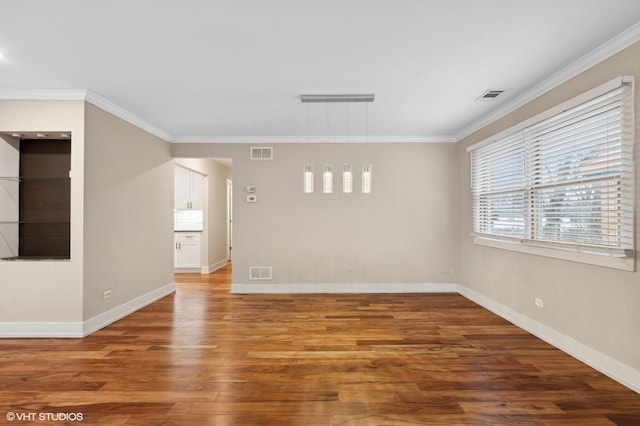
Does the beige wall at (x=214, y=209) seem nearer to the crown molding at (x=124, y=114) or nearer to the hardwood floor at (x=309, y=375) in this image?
the crown molding at (x=124, y=114)

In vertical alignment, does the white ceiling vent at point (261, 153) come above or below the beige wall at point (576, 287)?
above

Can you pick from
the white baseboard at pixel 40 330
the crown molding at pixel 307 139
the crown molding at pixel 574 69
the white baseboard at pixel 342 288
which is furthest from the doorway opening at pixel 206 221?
the crown molding at pixel 574 69

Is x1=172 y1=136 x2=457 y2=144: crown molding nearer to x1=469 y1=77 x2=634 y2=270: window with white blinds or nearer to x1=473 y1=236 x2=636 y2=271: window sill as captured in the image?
x1=469 y1=77 x2=634 y2=270: window with white blinds

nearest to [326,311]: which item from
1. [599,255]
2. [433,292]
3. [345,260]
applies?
[345,260]

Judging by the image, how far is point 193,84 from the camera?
10.9 feet

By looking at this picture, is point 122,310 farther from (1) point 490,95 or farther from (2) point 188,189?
(1) point 490,95

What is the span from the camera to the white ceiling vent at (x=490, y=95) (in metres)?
3.54

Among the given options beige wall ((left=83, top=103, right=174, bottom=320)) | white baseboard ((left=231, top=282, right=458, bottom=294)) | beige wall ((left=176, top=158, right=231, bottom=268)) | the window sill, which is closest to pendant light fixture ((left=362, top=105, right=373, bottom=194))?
the window sill

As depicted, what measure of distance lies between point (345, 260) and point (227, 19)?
4045 millimetres

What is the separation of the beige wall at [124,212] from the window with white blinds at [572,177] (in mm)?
4912

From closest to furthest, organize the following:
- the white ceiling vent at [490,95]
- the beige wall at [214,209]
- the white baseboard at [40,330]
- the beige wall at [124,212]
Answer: the white baseboard at [40,330], the white ceiling vent at [490,95], the beige wall at [124,212], the beige wall at [214,209]

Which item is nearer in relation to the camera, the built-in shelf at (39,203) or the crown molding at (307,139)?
the built-in shelf at (39,203)

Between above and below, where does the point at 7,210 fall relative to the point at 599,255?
above

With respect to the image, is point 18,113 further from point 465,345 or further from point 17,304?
point 465,345
